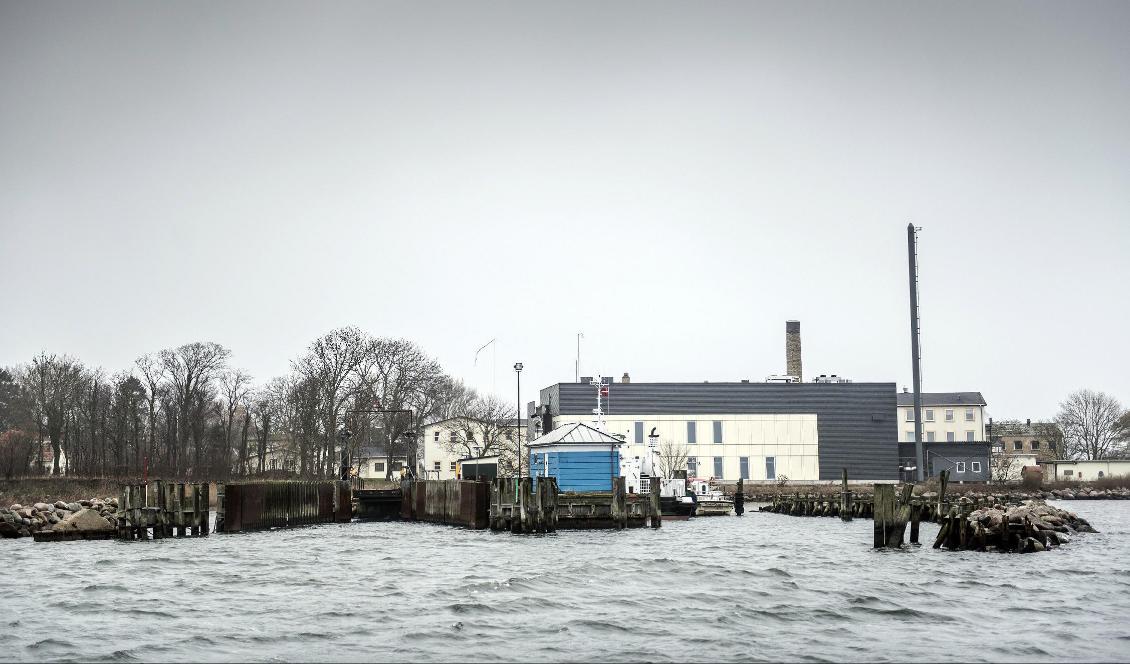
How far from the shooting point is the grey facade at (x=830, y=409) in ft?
300

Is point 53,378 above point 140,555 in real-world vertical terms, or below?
above

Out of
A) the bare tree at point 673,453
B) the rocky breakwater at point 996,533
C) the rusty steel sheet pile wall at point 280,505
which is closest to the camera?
the rocky breakwater at point 996,533

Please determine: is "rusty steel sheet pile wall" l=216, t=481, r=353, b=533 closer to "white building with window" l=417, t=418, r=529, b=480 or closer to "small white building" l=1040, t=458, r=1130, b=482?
"white building with window" l=417, t=418, r=529, b=480

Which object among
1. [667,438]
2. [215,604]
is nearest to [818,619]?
[215,604]

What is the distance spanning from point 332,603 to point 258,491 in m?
24.9

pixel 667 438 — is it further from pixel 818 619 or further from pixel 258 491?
pixel 818 619

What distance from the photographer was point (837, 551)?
3609 centimetres

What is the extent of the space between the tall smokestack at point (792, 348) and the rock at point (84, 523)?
65.5 metres

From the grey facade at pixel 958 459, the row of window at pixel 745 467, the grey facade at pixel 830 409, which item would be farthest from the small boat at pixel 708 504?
the grey facade at pixel 958 459

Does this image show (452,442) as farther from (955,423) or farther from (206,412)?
(955,423)

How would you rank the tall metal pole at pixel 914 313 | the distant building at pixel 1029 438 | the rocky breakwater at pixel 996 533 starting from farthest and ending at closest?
the distant building at pixel 1029 438 → the tall metal pole at pixel 914 313 → the rocky breakwater at pixel 996 533

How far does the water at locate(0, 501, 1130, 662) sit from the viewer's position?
17.5 m

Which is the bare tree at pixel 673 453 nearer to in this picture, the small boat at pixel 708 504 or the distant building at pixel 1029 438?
the small boat at pixel 708 504

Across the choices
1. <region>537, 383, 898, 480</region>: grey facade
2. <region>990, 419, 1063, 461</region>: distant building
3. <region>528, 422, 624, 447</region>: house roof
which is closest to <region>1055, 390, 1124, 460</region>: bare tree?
<region>990, 419, 1063, 461</region>: distant building
